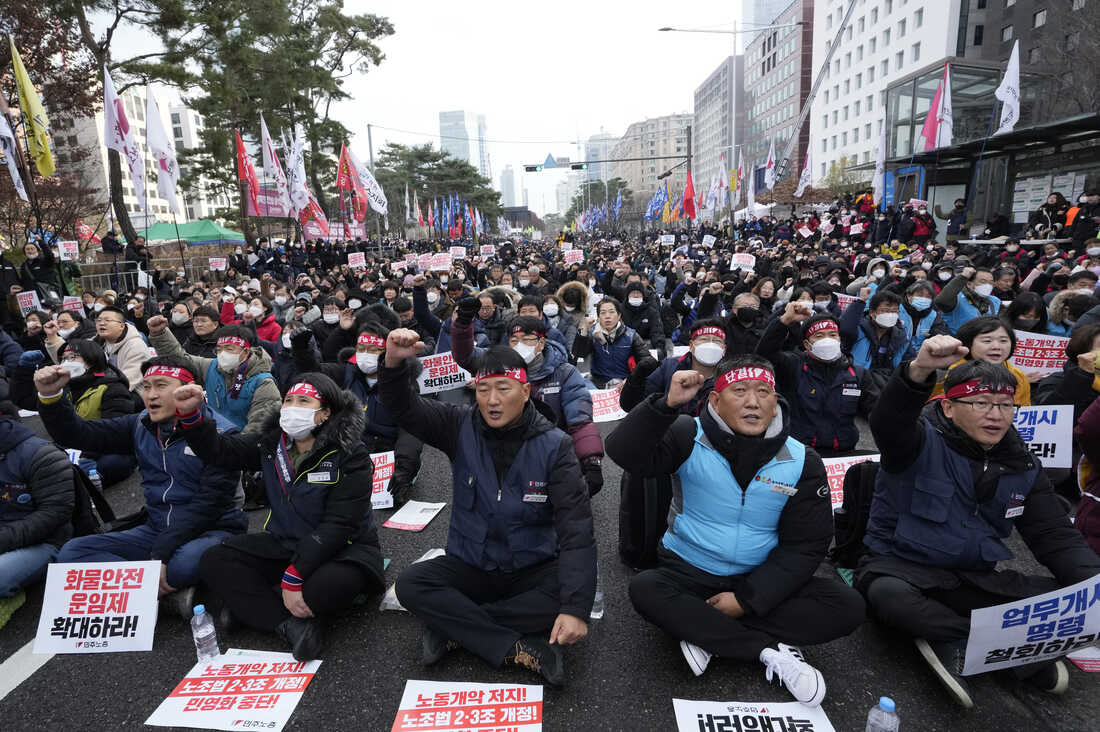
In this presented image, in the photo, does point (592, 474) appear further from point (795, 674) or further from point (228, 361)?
point (228, 361)

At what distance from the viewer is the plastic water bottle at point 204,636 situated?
2.93 metres

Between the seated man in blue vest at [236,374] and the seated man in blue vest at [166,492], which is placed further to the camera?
the seated man in blue vest at [236,374]

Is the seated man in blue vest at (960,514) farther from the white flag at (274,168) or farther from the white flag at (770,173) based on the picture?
the white flag at (274,168)

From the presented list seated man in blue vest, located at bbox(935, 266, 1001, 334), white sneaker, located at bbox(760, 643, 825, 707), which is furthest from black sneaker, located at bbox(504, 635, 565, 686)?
seated man in blue vest, located at bbox(935, 266, 1001, 334)

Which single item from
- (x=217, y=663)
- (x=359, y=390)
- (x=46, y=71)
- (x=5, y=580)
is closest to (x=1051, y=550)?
(x=217, y=663)

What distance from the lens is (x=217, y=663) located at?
299cm

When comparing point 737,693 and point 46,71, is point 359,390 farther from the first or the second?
point 46,71

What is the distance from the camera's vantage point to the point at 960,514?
2801 mm

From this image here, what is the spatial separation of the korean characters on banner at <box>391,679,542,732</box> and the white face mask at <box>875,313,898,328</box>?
486cm

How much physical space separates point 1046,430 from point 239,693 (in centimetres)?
536

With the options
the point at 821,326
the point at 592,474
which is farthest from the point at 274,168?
the point at 821,326

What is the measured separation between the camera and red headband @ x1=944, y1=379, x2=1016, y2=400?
8.79ft

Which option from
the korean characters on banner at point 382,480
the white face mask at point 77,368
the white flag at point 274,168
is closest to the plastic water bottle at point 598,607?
the korean characters on banner at point 382,480

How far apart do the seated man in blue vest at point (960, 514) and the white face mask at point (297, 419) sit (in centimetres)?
283
